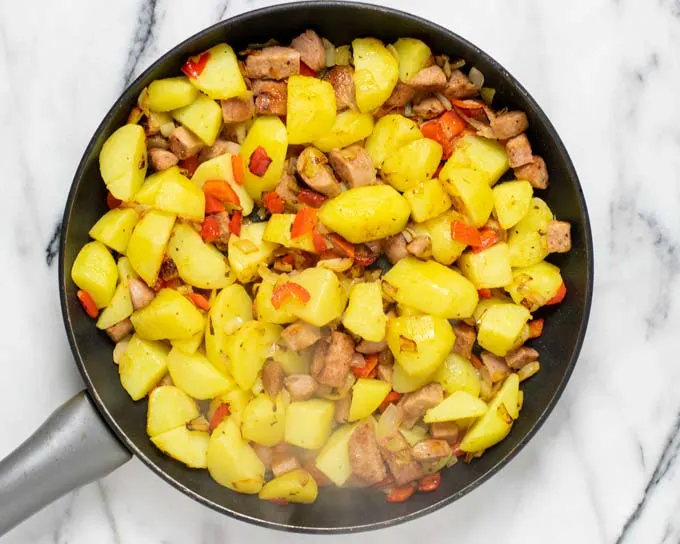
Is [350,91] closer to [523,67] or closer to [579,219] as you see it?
[523,67]

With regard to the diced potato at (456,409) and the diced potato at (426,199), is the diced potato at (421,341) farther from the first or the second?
the diced potato at (426,199)

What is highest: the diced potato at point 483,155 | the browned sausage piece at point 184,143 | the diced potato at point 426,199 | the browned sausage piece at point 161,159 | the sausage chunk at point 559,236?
the browned sausage piece at point 184,143

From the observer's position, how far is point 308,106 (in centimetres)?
234

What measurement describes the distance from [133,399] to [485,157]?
1.20m

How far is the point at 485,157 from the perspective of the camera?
2.46m

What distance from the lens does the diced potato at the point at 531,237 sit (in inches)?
96.4

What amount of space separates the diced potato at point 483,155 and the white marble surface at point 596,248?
0.87 ft

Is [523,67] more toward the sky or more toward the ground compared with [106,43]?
more toward the ground

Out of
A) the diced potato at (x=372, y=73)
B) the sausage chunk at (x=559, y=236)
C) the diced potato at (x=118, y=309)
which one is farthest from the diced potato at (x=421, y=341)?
the diced potato at (x=118, y=309)

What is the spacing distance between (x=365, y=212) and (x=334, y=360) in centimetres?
41

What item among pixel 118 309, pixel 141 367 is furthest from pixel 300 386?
pixel 118 309

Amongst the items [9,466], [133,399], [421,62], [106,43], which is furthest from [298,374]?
[106,43]

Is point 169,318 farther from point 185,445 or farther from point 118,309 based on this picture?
point 185,445

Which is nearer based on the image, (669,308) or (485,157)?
(485,157)
